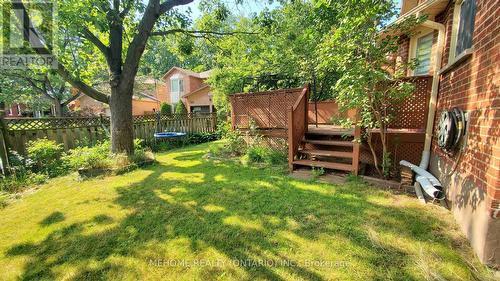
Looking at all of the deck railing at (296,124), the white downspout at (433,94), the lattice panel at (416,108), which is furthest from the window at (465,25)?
the deck railing at (296,124)

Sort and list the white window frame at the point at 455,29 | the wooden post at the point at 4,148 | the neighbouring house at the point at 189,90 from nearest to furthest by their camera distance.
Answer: the white window frame at the point at 455,29 → the wooden post at the point at 4,148 → the neighbouring house at the point at 189,90

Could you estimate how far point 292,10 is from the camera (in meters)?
10.4

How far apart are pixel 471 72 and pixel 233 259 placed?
362 cm

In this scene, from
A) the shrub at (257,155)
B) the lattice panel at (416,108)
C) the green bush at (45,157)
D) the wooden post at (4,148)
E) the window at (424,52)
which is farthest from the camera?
the shrub at (257,155)

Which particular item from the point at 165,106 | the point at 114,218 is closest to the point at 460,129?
the point at 114,218

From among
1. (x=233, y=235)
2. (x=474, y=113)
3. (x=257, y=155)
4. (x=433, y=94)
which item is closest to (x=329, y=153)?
(x=257, y=155)

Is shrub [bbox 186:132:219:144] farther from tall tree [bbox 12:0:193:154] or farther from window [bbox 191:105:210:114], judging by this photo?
window [bbox 191:105:210:114]

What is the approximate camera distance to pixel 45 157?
229 inches

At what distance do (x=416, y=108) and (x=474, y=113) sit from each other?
1983mm

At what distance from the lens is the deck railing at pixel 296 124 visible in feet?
16.5

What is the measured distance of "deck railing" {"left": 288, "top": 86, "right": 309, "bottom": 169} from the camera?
16.5 ft

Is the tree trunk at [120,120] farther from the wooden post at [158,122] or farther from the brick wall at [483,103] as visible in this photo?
the brick wall at [483,103]

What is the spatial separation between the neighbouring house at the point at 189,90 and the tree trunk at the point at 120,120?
52.4 ft

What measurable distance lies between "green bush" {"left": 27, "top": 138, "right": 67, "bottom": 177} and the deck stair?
6253 mm
